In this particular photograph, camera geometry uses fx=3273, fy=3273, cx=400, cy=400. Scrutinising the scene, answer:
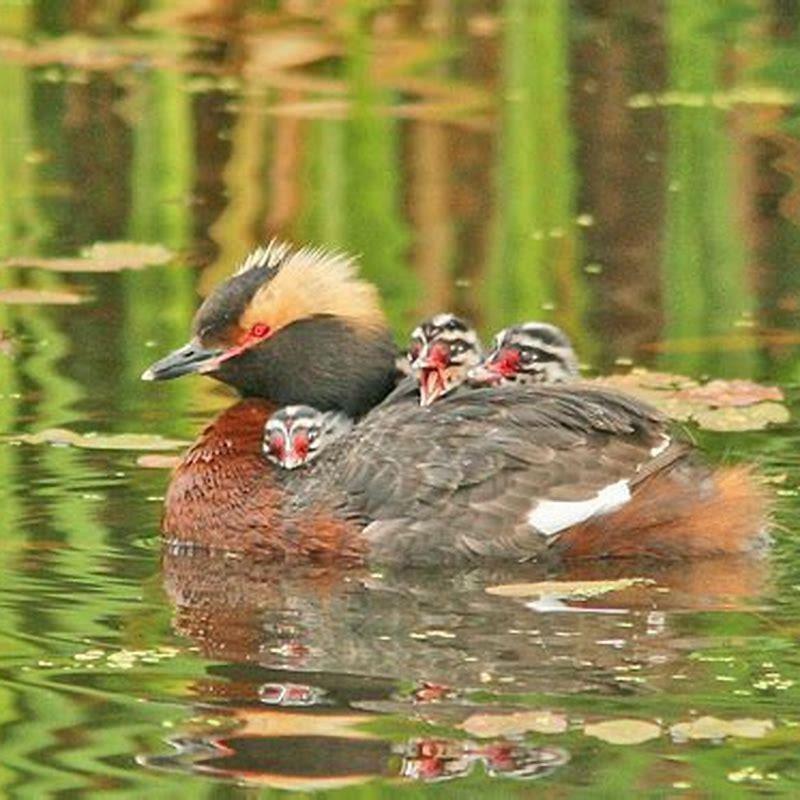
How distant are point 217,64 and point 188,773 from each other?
11106 mm

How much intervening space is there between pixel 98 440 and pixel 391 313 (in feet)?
7.71

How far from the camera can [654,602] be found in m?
9.35

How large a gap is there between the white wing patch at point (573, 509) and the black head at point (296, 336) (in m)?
1.11

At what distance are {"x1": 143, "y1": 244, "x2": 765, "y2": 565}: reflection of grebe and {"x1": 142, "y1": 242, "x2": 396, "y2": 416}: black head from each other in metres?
0.47

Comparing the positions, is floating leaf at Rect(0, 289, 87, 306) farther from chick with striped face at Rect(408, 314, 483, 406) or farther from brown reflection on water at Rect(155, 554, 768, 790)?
brown reflection on water at Rect(155, 554, 768, 790)

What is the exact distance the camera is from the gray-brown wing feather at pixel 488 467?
998 centimetres

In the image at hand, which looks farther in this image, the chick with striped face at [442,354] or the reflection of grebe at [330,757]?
the chick with striped face at [442,354]

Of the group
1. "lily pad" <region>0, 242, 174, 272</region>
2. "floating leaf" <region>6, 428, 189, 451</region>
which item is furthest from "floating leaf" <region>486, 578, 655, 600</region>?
"lily pad" <region>0, 242, 174, 272</region>

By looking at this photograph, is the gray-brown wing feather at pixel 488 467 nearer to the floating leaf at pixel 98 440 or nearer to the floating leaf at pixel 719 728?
the floating leaf at pixel 98 440

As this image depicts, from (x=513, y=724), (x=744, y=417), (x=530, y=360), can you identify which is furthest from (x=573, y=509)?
(x=513, y=724)

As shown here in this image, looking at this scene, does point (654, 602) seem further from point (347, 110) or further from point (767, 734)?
point (347, 110)

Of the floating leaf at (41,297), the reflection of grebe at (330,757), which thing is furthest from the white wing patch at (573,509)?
the floating leaf at (41,297)

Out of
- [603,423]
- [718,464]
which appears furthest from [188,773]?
[718,464]

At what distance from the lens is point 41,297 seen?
44.4 ft
